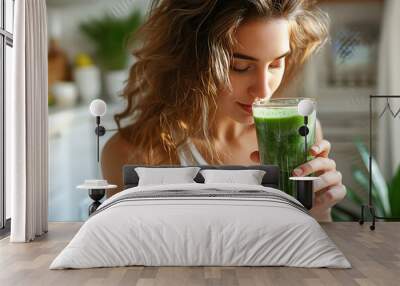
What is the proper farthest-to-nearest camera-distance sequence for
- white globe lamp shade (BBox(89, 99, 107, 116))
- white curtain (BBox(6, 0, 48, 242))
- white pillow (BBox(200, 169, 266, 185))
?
1. white globe lamp shade (BBox(89, 99, 107, 116))
2. white pillow (BBox(200, 169, 266, 185))
3. white curtain (BBox(6, 0, 48, 242))

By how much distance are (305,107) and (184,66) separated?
1.22 metres

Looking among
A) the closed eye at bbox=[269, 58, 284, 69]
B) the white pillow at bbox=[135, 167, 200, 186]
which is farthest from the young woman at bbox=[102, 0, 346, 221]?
the white pillow at bbox=[135, 167, 200, 186]

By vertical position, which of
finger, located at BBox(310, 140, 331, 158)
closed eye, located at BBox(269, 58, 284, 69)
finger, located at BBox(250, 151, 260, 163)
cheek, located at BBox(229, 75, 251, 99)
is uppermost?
closed eye, located at BBox(269, 58, 284, 69)

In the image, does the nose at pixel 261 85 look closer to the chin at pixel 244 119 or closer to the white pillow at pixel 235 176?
the chin at pixel 244 119

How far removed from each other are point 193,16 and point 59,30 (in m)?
1.40

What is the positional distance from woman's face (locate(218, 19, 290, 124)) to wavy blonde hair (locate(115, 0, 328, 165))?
0.23 feet

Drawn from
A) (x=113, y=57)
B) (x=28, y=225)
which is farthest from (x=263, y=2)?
(x=28, y=225)

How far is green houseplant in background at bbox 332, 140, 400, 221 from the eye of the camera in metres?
6.54

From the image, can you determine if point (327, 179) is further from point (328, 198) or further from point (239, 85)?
point (239, 85)

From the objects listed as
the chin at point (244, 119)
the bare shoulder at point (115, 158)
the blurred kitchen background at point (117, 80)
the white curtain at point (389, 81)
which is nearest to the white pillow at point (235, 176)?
the chin at point (244, 119)

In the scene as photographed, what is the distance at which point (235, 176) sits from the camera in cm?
581

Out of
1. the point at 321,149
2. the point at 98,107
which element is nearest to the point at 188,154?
the point at 98,107

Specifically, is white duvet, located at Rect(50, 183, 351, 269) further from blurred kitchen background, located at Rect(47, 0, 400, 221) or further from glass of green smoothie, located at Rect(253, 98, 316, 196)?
blurred kitchen background, located at Rect(47, 0, 400, 221)

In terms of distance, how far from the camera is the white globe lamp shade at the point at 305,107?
601 centimetres
